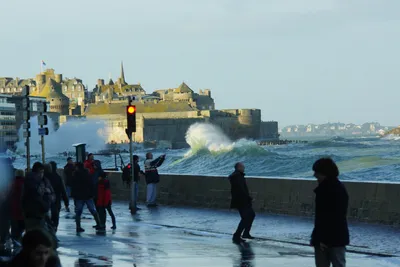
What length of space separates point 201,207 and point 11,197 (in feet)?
30.8

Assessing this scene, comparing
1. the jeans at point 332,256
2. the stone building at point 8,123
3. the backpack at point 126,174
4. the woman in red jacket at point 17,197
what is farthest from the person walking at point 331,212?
the stone building at point 8,123

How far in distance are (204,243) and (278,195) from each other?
5184mm

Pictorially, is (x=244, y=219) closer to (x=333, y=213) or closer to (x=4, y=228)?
(x=4, y=228)

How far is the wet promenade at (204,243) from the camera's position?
41.6ft

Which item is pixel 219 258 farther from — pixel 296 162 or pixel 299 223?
pixel 296 162

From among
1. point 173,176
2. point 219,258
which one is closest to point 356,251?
point 219,258

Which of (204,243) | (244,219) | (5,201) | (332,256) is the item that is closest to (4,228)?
(5,201)

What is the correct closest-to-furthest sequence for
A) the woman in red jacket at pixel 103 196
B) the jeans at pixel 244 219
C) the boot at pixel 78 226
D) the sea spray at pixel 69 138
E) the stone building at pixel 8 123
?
the jeans at pixel 244 219
the boot at pixel 78 226
the woman in red jacket at pixel 103 196
the stone building at pixel 8 123
the sea spray at pixel 69 138

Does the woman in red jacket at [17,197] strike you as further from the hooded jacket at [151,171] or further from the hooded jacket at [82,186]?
the hooded jacket at [151,171]

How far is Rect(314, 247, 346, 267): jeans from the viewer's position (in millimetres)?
8320

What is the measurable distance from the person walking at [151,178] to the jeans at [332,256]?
15.3 metres

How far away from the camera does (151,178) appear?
23875 millimetres

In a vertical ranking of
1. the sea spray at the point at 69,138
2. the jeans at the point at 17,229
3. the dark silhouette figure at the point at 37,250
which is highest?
the dark silhouette figure at the point at 37,250

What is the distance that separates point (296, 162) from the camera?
8031 cm
